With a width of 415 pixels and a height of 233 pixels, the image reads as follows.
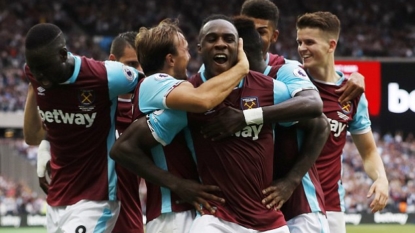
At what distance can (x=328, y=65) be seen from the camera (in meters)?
6.59

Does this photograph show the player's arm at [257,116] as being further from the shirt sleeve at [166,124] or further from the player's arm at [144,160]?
the player's arm at [144,160]

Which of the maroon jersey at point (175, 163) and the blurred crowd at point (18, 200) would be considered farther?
the blurred crowd at point (18, 200)

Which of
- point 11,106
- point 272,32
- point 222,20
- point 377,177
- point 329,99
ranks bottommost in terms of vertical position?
point 11,106

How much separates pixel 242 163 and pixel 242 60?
0.61 m

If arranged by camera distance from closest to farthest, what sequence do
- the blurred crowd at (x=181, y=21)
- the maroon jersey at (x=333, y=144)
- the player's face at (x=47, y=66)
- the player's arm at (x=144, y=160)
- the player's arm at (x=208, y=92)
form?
1. the player's arm at (x=208, y=92)
2. the player's arm at (x=144, y=160)
3. the player's face at (x=47, y=66)
4. the maroon jersey at (x=333, y=144)
5. the blurred crowd at (x=181, y=21)

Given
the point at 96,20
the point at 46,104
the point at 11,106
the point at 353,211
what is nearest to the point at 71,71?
the point at 46,104

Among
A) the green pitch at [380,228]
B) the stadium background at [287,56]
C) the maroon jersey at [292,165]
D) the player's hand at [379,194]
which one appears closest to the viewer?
the maroon jersey at [292,165]

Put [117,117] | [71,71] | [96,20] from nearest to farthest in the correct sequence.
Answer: [71,71] < [117,117] < [96,20]

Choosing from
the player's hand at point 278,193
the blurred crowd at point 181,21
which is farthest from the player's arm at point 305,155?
the blurred crowd at point 181,21

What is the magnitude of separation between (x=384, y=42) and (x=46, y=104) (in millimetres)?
33310

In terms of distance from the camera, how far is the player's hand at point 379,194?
20.1 feet

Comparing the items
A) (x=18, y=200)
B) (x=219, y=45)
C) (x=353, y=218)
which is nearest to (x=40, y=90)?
(x=219, y=45)

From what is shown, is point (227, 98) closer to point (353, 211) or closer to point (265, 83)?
point (265, 83)


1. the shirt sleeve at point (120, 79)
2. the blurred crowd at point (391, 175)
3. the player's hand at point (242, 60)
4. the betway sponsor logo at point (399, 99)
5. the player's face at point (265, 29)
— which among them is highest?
the player's hand at point (242, 60)
